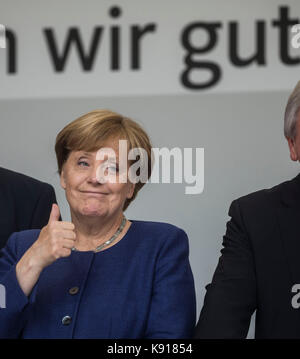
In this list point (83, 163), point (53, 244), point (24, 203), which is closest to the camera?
point (53, 244)

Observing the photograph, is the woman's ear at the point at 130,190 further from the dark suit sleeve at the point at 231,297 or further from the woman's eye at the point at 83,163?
the dark suit sleeve at the point at 231,297

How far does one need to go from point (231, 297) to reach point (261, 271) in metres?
0.11

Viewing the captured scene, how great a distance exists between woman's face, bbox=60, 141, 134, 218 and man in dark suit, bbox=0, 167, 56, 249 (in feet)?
0.69

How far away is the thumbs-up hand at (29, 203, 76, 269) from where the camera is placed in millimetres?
1309

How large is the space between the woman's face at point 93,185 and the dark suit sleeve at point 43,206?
0.20m

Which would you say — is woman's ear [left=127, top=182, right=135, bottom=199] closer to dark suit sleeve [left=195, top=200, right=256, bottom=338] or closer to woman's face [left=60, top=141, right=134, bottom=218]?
woman's face [left=60, top=141, right=134, bottom=218]

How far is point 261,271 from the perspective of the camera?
1.36m

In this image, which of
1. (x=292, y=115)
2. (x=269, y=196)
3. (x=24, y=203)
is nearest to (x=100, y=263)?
(x=24, y=203)

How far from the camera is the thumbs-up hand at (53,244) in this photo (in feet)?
4.29

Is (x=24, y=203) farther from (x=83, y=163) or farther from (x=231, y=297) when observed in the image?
(x=231, y=297)

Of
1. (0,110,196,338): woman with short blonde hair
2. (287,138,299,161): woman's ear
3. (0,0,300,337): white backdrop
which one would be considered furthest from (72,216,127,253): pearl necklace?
(287,138,299,161): woman's ear

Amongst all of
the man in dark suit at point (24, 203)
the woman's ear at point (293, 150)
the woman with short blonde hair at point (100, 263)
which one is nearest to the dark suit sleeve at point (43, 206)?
the man in dark suit at point (24, 203)
